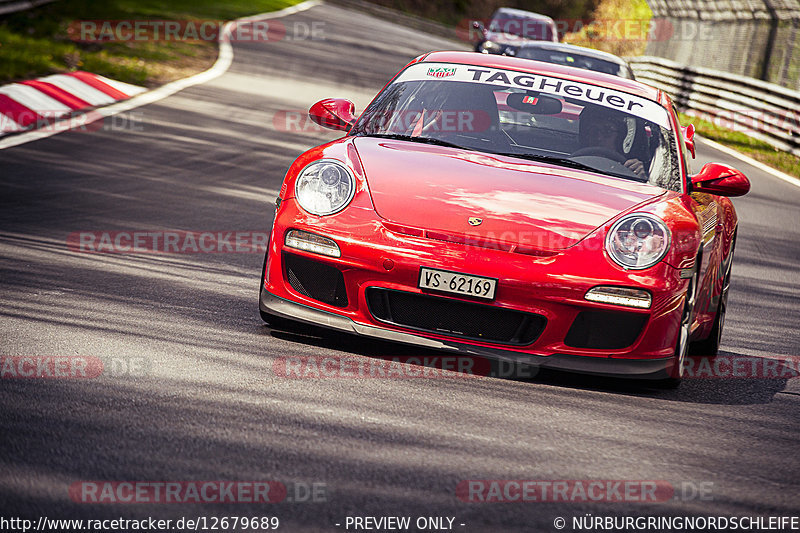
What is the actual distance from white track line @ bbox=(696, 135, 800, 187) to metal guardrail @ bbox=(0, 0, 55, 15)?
1429cm

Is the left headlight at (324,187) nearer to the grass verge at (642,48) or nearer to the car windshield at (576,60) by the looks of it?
the car windshield at (576,60)

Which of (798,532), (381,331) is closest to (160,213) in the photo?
(381,331)

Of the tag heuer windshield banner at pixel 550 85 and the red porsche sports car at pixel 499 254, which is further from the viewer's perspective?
the tag heuer windshield banner at pixel 550 85

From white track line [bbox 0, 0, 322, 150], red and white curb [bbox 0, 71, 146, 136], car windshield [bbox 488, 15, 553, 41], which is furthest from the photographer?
car windshield [bbox 488, 15, 553, 41]

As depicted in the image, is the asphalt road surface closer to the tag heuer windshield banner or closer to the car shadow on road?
the car shadow on road

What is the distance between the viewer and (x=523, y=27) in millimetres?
27078

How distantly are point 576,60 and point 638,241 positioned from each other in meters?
11.1

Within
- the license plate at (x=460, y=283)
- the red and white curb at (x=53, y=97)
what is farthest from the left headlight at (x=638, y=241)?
the red and white curb at (x=53, y=97)

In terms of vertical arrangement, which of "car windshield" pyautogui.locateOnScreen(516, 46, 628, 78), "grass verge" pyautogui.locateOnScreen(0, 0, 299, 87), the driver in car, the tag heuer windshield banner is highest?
the tag heuer windshield banner

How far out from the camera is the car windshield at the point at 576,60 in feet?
49.2

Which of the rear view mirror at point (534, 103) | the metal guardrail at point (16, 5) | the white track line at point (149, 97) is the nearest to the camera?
the rear view mirror at point (534, 103)

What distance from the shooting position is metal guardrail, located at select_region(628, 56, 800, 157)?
18.7 m

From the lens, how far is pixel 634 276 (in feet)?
15.7

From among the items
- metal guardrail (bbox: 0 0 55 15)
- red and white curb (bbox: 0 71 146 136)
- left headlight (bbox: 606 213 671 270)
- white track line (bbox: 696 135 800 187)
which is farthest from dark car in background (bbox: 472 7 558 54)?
left headlight (bbox: 606 213 671 270)
